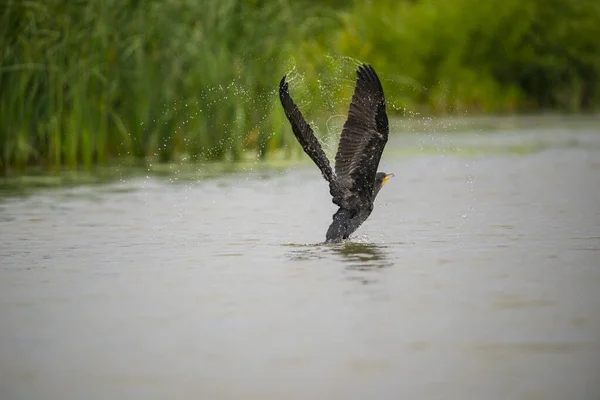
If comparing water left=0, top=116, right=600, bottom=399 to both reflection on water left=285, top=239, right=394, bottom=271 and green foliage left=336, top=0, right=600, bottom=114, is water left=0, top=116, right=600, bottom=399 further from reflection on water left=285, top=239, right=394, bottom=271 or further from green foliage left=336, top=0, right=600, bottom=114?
green foliage left=336, top=0, right=600, bottom=114

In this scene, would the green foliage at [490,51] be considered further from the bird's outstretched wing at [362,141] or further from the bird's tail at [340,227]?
the bird's outstretched wing at [362,141]

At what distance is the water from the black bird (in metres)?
0.24

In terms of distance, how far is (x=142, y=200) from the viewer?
477 inches

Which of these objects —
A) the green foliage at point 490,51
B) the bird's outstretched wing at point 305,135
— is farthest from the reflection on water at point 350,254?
the green foliage at point 490,51

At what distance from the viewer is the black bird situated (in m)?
8.22

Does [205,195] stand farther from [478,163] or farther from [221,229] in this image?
[478,163]

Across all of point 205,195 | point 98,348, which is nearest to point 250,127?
point 205,195

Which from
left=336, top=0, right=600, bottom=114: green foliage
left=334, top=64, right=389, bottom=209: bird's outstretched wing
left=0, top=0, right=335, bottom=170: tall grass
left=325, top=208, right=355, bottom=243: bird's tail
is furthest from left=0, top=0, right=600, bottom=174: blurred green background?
left=336, top=0, right=600, bottom=114: green foliage

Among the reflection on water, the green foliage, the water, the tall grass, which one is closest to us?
the water

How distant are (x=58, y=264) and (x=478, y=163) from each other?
906cm

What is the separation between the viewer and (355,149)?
848 centimetres

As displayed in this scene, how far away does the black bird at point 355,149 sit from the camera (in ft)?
27.0

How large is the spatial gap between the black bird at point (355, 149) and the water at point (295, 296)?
0.78ft

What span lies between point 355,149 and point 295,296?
1.79 m
